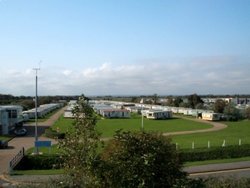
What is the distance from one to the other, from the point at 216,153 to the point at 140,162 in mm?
25027

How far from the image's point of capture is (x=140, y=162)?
12.3m

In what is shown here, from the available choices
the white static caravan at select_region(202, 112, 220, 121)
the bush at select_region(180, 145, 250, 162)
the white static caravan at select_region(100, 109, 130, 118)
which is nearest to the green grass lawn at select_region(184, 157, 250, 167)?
the bush at select_region(180, 145, 250, 162)

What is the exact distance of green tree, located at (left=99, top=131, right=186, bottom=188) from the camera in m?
12.2

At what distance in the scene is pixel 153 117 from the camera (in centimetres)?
9512

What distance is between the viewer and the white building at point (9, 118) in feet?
205

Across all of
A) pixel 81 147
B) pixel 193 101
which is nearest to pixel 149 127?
pixel 81 147

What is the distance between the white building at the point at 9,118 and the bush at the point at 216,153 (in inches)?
1396

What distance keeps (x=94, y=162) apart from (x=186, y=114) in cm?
10213

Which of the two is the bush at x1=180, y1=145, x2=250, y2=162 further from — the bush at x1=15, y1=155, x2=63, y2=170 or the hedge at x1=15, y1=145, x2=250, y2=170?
the bush at x1=15, y1=155, x2=63, y2=170

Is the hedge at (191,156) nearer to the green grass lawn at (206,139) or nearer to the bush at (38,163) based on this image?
the bush at (38,163)

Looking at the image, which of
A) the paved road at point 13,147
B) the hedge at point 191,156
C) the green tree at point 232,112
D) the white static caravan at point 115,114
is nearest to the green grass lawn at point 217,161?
the hedge at point 191,156

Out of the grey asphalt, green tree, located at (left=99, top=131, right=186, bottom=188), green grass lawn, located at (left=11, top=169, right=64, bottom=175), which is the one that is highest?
green tree, located at (left=99, top=131, right=186, bottom=188)

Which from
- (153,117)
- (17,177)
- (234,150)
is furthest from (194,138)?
(153,117)

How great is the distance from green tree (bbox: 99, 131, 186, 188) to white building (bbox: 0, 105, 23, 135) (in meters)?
51.3
